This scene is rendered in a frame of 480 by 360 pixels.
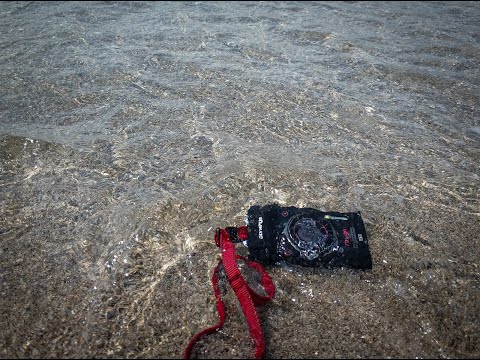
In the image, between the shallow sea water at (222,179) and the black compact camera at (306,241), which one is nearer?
the shallow sea water at (222,179)

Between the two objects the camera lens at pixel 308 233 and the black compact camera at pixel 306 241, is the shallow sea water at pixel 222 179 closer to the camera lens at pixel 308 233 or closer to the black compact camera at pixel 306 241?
the black compact camera at pixel 306 241

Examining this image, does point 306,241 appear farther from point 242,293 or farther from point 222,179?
point 222,179

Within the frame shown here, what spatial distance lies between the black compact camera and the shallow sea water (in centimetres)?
13

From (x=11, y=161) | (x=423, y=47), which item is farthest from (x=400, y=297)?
(x=423, y=47)

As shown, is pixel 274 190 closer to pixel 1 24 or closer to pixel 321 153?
pixel 321 153

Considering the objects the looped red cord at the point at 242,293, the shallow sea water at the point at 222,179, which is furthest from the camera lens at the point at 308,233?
the looped red cord at the point at 242,293

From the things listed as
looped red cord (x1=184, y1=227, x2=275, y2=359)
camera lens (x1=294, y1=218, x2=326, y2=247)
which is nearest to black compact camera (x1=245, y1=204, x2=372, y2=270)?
camera lens (x1=294, y1=218, x2=326, y2=247)

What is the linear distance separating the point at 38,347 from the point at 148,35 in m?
6.05

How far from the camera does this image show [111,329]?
231 cm

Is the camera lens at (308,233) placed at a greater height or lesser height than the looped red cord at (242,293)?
greater

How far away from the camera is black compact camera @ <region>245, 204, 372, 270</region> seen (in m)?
2.61

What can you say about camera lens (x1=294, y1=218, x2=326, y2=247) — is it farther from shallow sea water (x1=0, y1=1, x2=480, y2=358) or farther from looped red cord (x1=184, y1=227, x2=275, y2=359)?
looped red cord (x1=184, y1=227, x2=275, y2=359)

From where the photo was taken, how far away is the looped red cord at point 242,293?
2.24m

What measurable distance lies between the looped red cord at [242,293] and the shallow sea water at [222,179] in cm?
8
